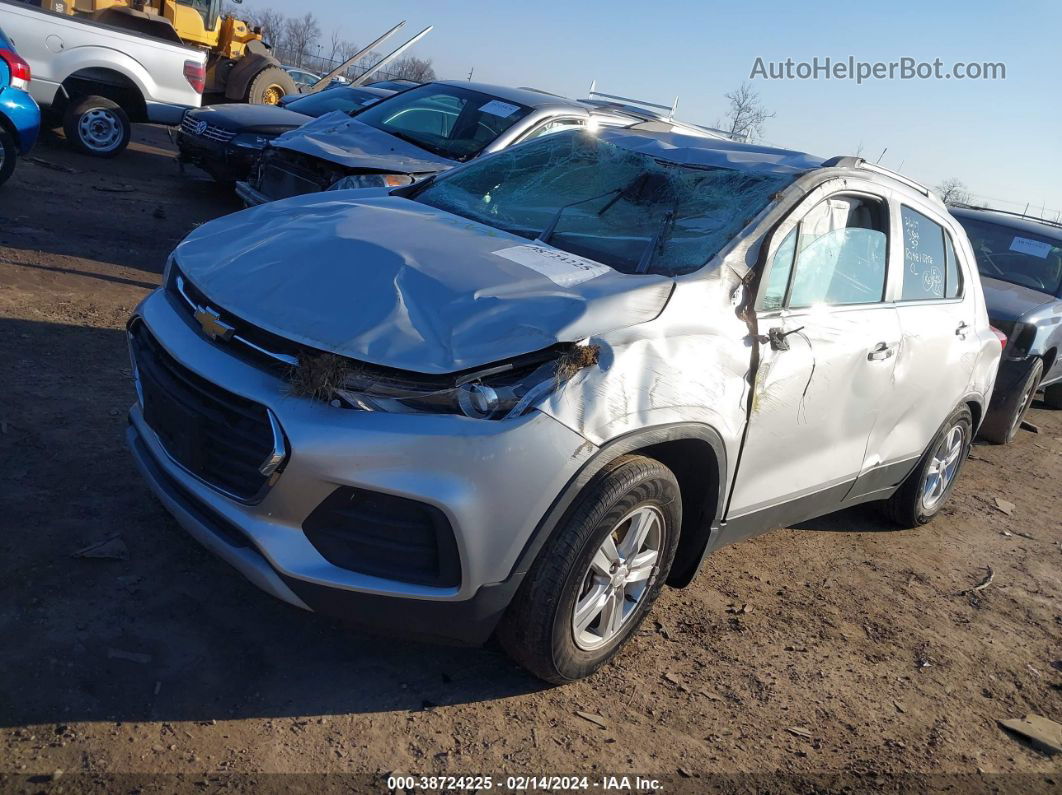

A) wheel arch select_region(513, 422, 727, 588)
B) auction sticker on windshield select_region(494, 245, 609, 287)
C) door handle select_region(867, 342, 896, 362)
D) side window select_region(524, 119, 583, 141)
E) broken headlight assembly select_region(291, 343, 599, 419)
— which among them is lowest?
wheel arch select_region(513, 422, 727, 588)

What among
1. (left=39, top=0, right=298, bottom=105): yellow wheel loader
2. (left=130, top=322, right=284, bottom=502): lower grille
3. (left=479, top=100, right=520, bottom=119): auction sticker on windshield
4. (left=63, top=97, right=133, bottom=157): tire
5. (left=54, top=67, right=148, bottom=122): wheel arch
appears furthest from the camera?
(left=39, top=0, right=298, bottom=105): yellow wheel loader

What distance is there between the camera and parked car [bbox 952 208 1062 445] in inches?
297

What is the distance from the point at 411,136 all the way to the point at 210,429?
19.1ft

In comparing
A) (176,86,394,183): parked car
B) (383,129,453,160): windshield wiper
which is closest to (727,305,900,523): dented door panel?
(383,129,453,160): windshield wiper

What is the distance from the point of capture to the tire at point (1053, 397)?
992 centimetres

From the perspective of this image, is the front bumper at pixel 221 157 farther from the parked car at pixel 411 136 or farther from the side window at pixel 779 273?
the side window at pixel 779 273

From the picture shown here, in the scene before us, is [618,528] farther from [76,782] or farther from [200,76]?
[200,76]

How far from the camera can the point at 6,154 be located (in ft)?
27.9

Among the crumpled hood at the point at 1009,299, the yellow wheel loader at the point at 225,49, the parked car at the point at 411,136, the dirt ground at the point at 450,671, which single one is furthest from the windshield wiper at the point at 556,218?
the yellow wheel loader at the point at 225,49

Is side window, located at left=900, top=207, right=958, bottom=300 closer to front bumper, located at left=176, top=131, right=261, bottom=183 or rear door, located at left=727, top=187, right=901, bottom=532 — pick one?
rear door, located at left=727, top=187, right=901, bottom=532

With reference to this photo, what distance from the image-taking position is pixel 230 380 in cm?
275

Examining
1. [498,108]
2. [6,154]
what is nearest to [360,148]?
[498,108]

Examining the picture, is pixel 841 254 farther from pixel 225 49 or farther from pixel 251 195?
pixel 225 49

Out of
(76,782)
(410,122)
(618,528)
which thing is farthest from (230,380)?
(410,122)
